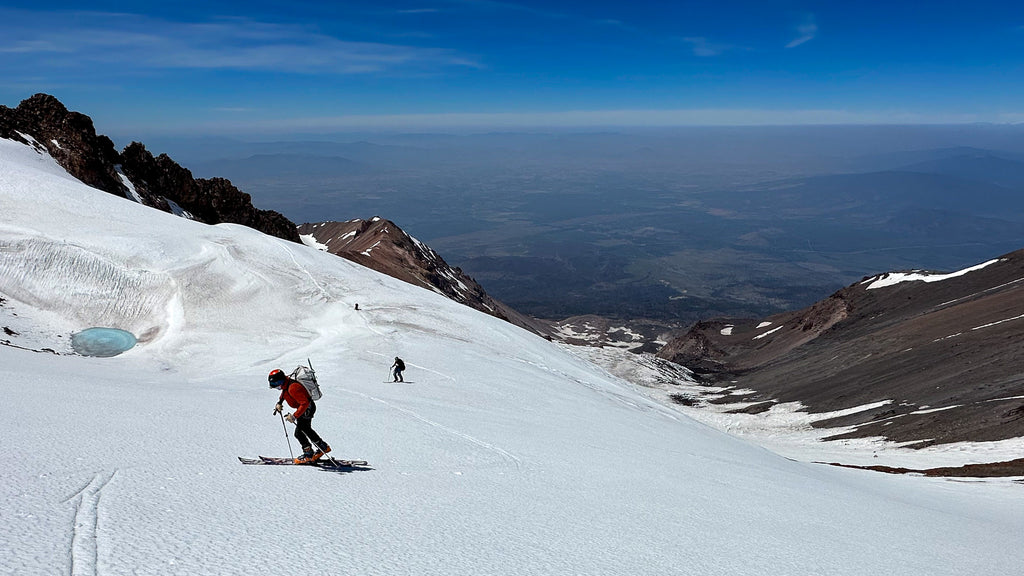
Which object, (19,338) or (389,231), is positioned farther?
(389,231)

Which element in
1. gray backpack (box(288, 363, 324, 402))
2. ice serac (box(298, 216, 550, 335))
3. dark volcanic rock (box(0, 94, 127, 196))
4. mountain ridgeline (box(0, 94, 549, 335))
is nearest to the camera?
gray backpack (box(288, 363, 324, 402))

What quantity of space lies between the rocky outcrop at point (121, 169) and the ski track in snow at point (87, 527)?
233 ft

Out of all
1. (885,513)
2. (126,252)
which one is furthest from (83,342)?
(885,513)

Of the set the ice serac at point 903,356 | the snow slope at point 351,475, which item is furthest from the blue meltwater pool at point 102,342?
the ice serac at point 903,356

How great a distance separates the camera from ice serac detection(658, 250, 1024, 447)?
55219 millimetres

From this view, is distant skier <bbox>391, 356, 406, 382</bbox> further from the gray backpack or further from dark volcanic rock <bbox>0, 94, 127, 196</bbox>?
dark volcanic rock <bbox>0, 94, 127, 196</bbox>

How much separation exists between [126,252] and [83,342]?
863 centimetres

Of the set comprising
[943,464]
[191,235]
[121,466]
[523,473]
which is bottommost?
[943,464]

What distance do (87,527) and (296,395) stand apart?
5.72 meters

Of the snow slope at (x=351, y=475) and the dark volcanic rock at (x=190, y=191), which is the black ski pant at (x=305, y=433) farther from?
the dark volcanic rock at (x=190, y=191)

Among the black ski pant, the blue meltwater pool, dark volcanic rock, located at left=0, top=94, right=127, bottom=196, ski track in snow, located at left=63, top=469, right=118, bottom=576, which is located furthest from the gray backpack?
dark volcanic rock, located at left=0, top=94, right=127, bottom=196

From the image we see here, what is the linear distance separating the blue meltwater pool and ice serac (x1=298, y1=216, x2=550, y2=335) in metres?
72.5

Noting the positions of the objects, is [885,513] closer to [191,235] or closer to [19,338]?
[19,338]

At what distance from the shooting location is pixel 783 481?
20.8 metres
